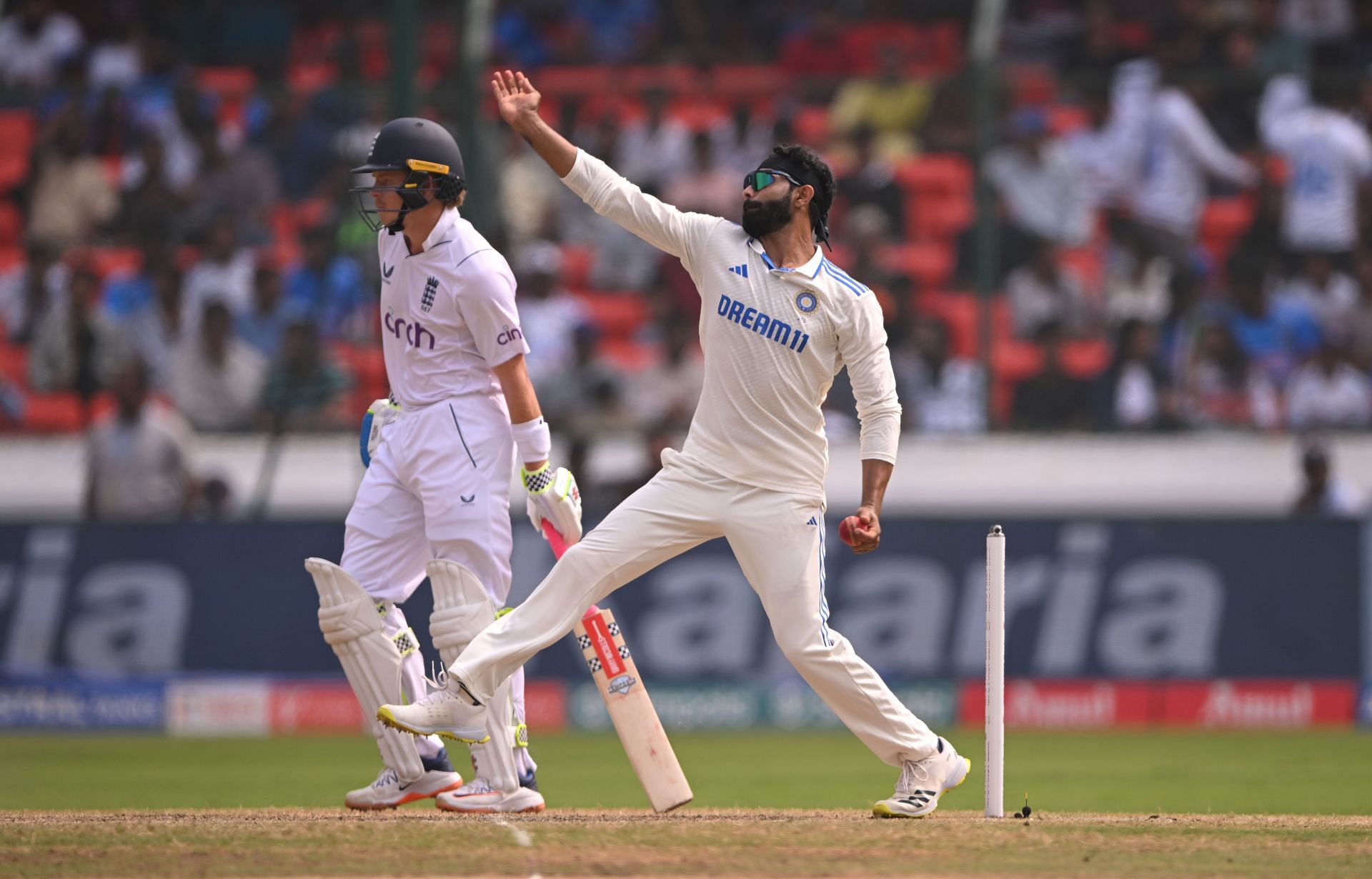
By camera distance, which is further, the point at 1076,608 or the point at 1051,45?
the point at 1051,45

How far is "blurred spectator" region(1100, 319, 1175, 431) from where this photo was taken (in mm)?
14062

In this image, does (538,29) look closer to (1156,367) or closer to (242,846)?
(1156,367)

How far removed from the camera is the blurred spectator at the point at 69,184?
15797 mm

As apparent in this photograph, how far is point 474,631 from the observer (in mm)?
7141

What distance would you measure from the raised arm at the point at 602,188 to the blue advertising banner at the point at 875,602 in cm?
653

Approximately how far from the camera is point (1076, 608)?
13.2 m

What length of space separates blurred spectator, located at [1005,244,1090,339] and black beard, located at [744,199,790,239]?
8.08 meters

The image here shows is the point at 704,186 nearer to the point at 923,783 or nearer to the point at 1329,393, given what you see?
the point at 1329,393

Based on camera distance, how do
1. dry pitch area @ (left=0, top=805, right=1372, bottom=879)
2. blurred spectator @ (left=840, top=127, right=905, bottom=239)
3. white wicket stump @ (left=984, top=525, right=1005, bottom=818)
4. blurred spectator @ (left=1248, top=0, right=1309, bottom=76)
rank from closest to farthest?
dry pitch area @ (left=0, top=805, right=1372, bottom=879) < white wicket stump @ (left=984, top=525, right=1005, bottom=818) < blurred spectator @ (left=840, top=127, right=905, bottom=239) < blurred spectator @ (left=1248, top=0, right=1309, bottom=76)

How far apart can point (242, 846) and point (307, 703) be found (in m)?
7.12

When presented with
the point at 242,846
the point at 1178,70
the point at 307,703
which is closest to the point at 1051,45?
the point at 1178,70

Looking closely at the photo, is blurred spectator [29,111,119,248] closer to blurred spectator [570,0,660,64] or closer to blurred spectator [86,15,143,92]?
blurred spectator [86,15,143,92]

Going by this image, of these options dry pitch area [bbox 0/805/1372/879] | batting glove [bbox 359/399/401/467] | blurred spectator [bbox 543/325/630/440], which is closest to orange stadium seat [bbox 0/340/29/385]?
blurred spectator [bbox 543/325/630/440]

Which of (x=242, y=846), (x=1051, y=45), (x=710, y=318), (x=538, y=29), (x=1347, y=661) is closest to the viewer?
(x=242, y=846)
